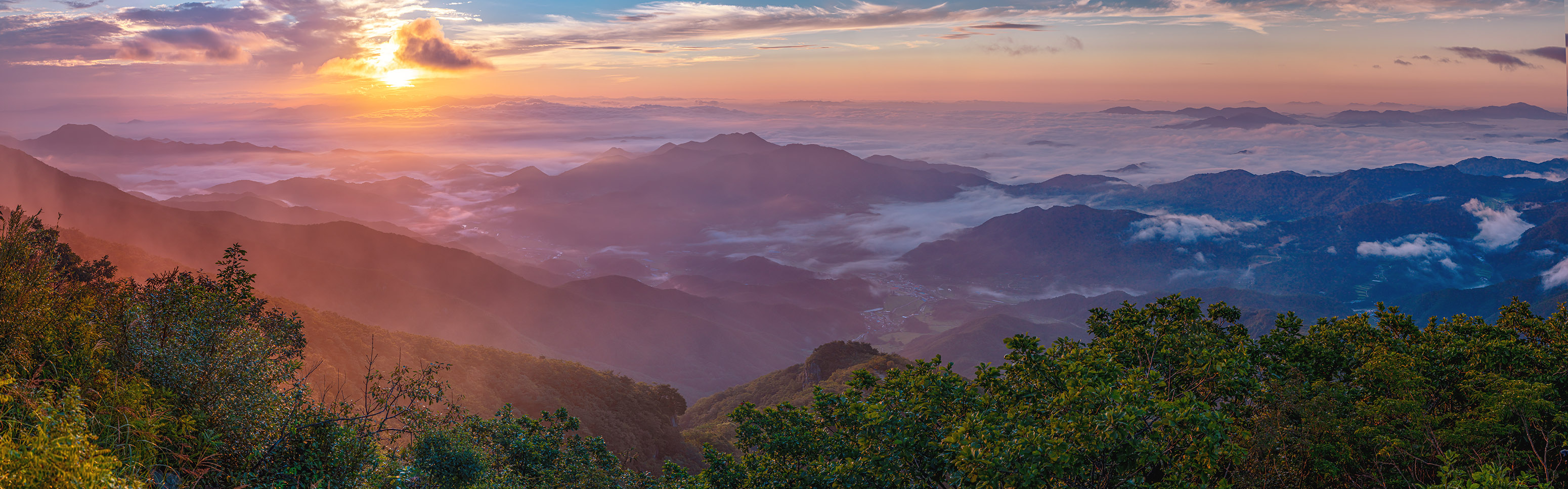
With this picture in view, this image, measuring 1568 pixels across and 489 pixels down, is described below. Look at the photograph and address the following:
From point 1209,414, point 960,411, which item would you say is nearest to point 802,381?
point 960,411

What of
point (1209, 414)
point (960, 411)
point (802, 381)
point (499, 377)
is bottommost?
point (802, 381)

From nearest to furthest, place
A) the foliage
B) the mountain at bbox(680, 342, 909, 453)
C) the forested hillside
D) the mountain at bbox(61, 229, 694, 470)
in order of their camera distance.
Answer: the forested hillside, the foliage, the mountain at bbox(61, 229, 694, 470), the mountain at bbox(680, 342, 909, 453)

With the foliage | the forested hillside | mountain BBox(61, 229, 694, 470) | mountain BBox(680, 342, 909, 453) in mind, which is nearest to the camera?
the forested hillside

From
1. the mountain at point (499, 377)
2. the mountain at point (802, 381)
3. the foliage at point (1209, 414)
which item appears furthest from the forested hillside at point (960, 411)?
the mountain at point (802, 381)

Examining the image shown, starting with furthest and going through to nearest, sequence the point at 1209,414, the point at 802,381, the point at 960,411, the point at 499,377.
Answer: the point at 802,381 → the point at 499,377 → the point at 960,411 → the point at 1209,414

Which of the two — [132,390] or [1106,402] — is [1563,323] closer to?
[1106,402]

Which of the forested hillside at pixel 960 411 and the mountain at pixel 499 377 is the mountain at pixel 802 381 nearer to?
the mountain at pixel 499 377

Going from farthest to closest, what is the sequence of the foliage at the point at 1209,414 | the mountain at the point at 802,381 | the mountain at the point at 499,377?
the mountain at the point at 802,381
the mountain at the point at 499,377
the foliage at the point at 1209,414

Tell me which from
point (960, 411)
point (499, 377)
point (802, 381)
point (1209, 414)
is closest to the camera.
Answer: point (1209, 414)

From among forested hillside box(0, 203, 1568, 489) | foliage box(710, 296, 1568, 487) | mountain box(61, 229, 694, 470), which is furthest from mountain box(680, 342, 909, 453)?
forested hillside box(0, 203, 1568, 489)

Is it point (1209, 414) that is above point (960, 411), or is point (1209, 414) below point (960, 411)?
above

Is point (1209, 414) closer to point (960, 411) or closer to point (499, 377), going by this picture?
point (960, 411)

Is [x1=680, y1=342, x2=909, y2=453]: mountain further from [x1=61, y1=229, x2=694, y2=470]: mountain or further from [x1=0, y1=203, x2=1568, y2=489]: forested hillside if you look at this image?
[x1=0, y1=203, x2=1568, y2=489]: forested hillside
